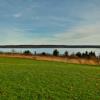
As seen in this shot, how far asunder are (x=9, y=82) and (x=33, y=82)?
1173 millimetres

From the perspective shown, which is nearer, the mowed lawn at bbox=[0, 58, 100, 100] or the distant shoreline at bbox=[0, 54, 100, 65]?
the mowed lawn at bbox=[0, 58, 100, 100]

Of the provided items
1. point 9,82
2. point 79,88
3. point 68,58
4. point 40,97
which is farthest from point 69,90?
point 68,58

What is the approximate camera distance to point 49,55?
114 ft

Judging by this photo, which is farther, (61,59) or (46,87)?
(61,59)

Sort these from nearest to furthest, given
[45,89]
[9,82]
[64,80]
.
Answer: [45,89] < [9,82] < [64,80]

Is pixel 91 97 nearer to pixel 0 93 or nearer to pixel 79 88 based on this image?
pixel 79 88

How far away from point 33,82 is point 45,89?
1.53 m

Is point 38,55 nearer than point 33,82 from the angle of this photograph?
No

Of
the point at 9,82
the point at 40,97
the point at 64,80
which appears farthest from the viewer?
the point at 64,80

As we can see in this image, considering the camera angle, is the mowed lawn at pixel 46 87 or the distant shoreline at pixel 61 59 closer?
the mowed lawn at pixel 46 87

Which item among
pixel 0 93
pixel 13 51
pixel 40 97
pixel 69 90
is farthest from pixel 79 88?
pixel 13 51

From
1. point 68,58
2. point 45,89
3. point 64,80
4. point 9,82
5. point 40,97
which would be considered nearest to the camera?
point 40,97

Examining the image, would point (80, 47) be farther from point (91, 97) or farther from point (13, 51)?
point (91, 97)

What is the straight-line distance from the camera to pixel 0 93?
1108cm
